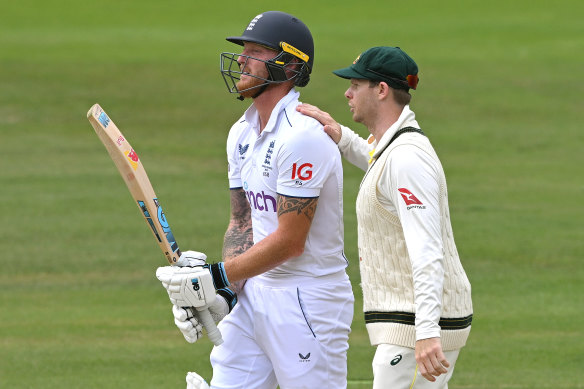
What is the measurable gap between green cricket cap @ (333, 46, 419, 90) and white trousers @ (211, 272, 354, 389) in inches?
39.8

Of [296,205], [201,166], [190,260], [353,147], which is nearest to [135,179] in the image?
[190,260]

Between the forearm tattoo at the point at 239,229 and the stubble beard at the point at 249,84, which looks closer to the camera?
the stubble beard at the point at 249,84

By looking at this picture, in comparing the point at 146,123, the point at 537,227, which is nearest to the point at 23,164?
the point at 146,123

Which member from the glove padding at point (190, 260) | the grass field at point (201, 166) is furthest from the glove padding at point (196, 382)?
the grass field at point (201, 166)

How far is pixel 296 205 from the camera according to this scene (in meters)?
5.48

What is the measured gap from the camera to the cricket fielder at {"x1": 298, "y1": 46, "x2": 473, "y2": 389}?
4.94m

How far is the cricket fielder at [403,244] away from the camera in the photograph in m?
4.94

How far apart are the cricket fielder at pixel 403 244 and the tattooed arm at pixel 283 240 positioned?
27 centimetres

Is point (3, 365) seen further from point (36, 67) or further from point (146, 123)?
point (36, 67)

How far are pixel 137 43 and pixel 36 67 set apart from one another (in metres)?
4.10

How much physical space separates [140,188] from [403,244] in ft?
4.47

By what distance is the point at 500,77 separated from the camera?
2786cm

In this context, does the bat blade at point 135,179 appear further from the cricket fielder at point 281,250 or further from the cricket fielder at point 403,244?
the cricket fielder at point 403,244

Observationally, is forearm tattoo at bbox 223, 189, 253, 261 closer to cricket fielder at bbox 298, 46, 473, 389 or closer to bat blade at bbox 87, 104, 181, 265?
bat blade at bbox 87, 104, 181, 265
